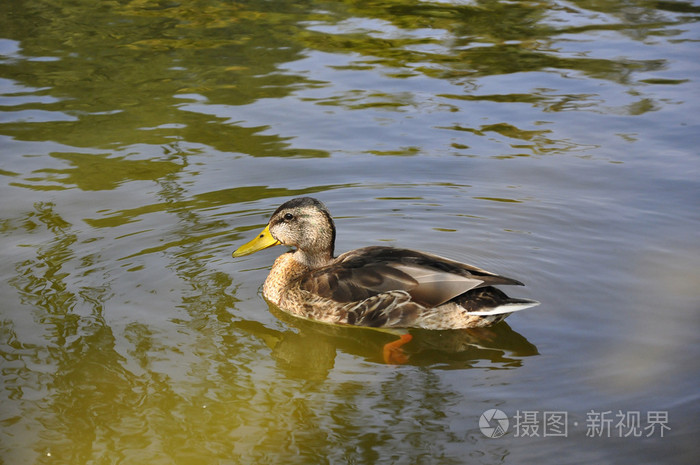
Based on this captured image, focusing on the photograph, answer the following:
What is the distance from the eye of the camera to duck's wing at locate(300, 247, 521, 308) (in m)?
6.26

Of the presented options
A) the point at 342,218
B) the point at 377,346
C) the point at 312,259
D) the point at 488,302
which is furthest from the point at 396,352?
the point at 342,218

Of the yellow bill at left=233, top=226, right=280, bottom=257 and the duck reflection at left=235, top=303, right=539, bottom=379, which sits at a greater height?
the yellow bill at left=233, top=226, right=280, bottom=257

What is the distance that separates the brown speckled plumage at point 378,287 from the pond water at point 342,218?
0.50 feet

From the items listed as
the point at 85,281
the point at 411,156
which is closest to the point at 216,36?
the point at 411,156

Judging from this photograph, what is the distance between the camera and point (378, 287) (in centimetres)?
646

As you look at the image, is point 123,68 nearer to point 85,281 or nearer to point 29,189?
point 29,189

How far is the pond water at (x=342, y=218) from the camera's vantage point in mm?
5156

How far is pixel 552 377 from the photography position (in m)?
5.58

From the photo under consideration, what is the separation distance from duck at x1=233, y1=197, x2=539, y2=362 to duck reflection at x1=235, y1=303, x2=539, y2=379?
6 cm

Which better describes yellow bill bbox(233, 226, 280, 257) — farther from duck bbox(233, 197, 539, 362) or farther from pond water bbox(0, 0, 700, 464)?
pond water bbox(0, 0, 700, 464)

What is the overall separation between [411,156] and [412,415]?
4.81 m

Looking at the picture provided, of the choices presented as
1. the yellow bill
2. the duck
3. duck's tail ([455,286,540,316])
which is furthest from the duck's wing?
the yellow bill

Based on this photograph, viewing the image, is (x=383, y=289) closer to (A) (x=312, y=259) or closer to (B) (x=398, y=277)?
(B) (x=398, y=277)

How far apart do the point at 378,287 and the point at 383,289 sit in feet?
0.14
